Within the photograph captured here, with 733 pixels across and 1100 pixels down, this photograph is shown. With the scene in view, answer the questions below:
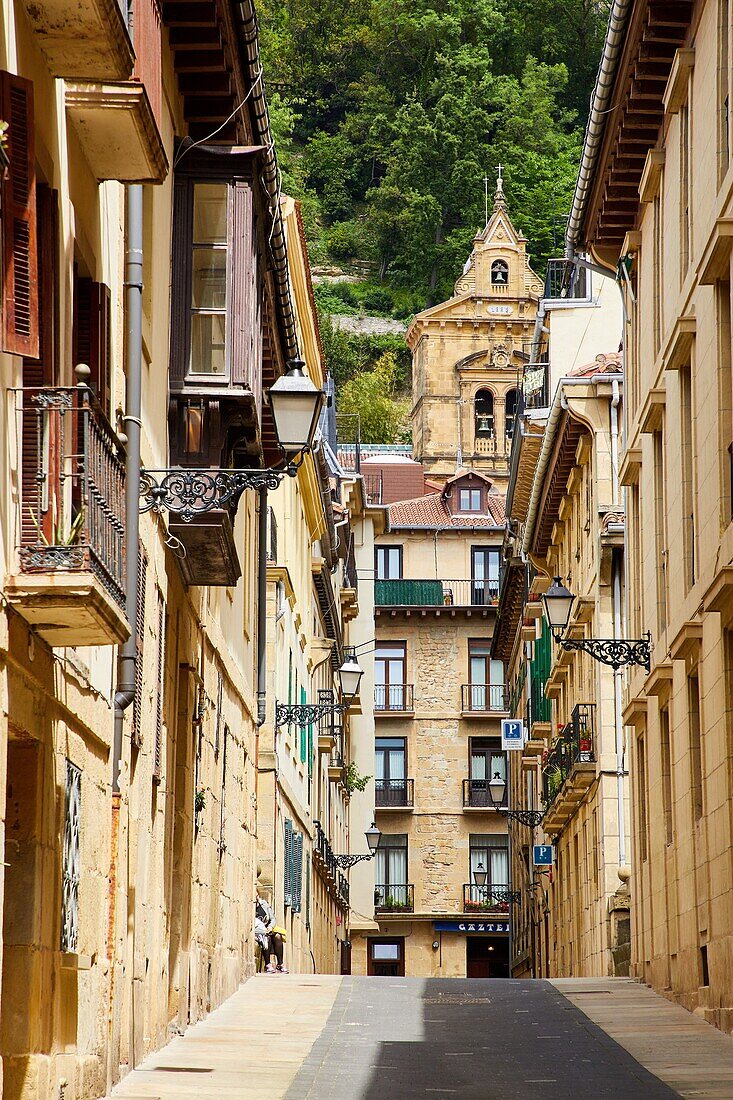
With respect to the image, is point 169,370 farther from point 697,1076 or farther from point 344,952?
point 344,952

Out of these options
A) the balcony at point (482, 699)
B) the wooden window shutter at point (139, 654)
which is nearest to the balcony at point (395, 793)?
the balcony at point (482, 699)

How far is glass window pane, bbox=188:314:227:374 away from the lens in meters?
17.0

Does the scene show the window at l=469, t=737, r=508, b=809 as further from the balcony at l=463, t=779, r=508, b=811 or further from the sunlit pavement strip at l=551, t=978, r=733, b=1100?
the sunlit pavement strip at l=551, t=978, r=733, b=1100

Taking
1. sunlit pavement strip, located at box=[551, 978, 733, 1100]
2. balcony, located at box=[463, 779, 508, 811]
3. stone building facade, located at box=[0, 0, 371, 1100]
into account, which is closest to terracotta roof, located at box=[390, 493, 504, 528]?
balcony, located at box=[463, 779, 508, 811]

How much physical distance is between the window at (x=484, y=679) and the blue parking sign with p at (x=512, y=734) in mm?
16827

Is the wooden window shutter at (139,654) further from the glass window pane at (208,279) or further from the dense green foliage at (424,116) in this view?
the dense green foliage at (424,116)

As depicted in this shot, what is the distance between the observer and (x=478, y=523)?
237ft

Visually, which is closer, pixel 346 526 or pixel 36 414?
pixel 36 414

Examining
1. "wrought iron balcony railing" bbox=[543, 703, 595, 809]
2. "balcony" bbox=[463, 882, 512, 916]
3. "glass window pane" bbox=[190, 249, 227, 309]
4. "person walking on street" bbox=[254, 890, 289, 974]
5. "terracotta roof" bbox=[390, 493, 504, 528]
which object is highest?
"terracotta roof" bbox=[390, 493, 504, 528]

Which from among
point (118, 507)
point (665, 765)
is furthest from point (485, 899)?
point (118, 507)

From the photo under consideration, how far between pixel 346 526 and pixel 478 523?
19.9 metres

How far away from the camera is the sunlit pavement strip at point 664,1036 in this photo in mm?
14375

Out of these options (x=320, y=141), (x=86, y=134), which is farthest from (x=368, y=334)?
(x=86, y=134)

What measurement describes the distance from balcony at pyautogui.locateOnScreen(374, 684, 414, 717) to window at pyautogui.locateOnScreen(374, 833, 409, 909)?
4218 millimetres
